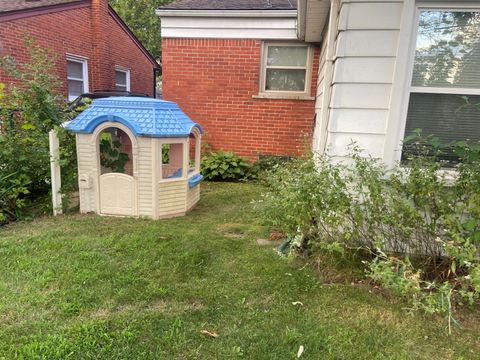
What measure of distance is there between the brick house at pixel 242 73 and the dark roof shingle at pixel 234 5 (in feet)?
0.07

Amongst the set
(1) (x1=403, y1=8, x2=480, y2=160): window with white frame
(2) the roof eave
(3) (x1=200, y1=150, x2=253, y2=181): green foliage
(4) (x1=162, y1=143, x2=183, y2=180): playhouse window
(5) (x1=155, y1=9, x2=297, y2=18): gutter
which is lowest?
(3) (x1=200, y1=150, x2=253, y2=181): green foliage

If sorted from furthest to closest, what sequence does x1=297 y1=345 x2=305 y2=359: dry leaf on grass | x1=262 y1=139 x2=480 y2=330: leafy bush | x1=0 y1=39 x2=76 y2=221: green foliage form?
1. x1=0 y1=39 x2=76 y2=221: green foliage
2. x1=262 y1=139 x2=480 y2=330: leafy bush
3. x1=297 y1=345 x2=305 y2=359: dry leaf on grass

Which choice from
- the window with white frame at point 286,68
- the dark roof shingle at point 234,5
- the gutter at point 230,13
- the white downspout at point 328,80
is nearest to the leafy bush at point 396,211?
the white downspout at point 328,80

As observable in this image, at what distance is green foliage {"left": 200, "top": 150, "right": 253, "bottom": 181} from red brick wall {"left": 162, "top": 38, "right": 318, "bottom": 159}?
487 millimetres

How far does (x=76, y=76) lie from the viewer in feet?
41.4

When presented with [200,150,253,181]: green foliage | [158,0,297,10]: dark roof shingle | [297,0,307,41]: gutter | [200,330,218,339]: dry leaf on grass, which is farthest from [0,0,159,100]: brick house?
[200,330,218,339]: dry leaf on grass

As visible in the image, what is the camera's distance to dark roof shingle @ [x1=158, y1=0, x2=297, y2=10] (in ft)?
25.3

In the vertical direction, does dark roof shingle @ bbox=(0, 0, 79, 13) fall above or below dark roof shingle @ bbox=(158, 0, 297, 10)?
above

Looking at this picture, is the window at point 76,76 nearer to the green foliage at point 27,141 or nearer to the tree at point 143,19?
the green foliage at point 27,141

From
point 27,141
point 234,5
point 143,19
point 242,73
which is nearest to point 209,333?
point 27,141

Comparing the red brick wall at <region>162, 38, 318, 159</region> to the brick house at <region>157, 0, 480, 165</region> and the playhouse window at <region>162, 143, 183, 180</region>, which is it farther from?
the playhouse window at <region>162, 143, 183, 180</region>

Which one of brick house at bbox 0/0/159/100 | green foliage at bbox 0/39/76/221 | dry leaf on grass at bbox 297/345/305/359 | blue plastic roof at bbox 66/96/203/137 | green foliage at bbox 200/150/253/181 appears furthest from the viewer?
brick house at bbox 0/0/159/100

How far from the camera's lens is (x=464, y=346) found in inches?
95.8

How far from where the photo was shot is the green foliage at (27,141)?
192 inches
